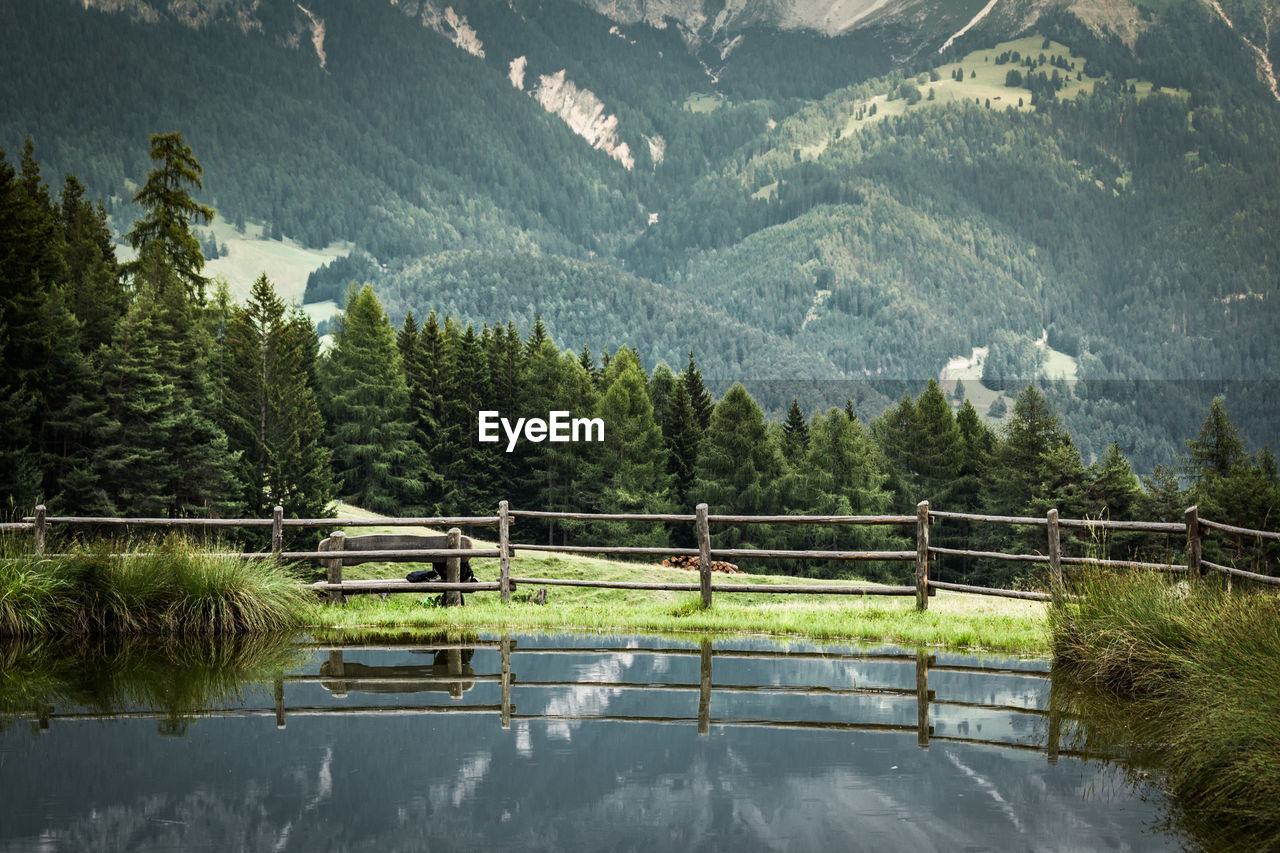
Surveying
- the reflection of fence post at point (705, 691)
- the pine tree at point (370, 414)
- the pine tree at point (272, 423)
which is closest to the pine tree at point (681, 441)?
the pine tree at point (370, 414)

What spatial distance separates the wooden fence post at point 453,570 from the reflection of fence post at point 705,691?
15.8ft

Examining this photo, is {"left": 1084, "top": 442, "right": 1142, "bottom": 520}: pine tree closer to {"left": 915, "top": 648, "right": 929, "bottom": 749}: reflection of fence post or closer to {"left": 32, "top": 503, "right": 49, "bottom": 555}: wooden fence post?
{"left": 915, "top": 648, "right": 929, "bottom": 749}: reflection of fence post

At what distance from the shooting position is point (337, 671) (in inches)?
482

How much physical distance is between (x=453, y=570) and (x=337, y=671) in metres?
5.75

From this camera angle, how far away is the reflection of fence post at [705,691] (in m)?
9.93

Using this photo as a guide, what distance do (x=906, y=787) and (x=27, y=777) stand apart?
5670 mm

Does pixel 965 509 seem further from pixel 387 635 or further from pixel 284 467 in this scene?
pixel 387 635

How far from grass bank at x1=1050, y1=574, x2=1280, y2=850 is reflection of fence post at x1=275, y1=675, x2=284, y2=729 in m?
6.38

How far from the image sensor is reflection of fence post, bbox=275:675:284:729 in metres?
9.80

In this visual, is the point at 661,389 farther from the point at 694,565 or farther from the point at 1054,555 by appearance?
the point at 1054,555

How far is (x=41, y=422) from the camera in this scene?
152ft

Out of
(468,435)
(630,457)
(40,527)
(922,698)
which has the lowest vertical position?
(922,698)

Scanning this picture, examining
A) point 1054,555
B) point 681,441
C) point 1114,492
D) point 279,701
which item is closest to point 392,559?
Result: point 279,701

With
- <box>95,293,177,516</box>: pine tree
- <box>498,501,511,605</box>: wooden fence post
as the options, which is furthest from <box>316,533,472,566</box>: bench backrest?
<box>95,293,177,516</box>: pine tree
